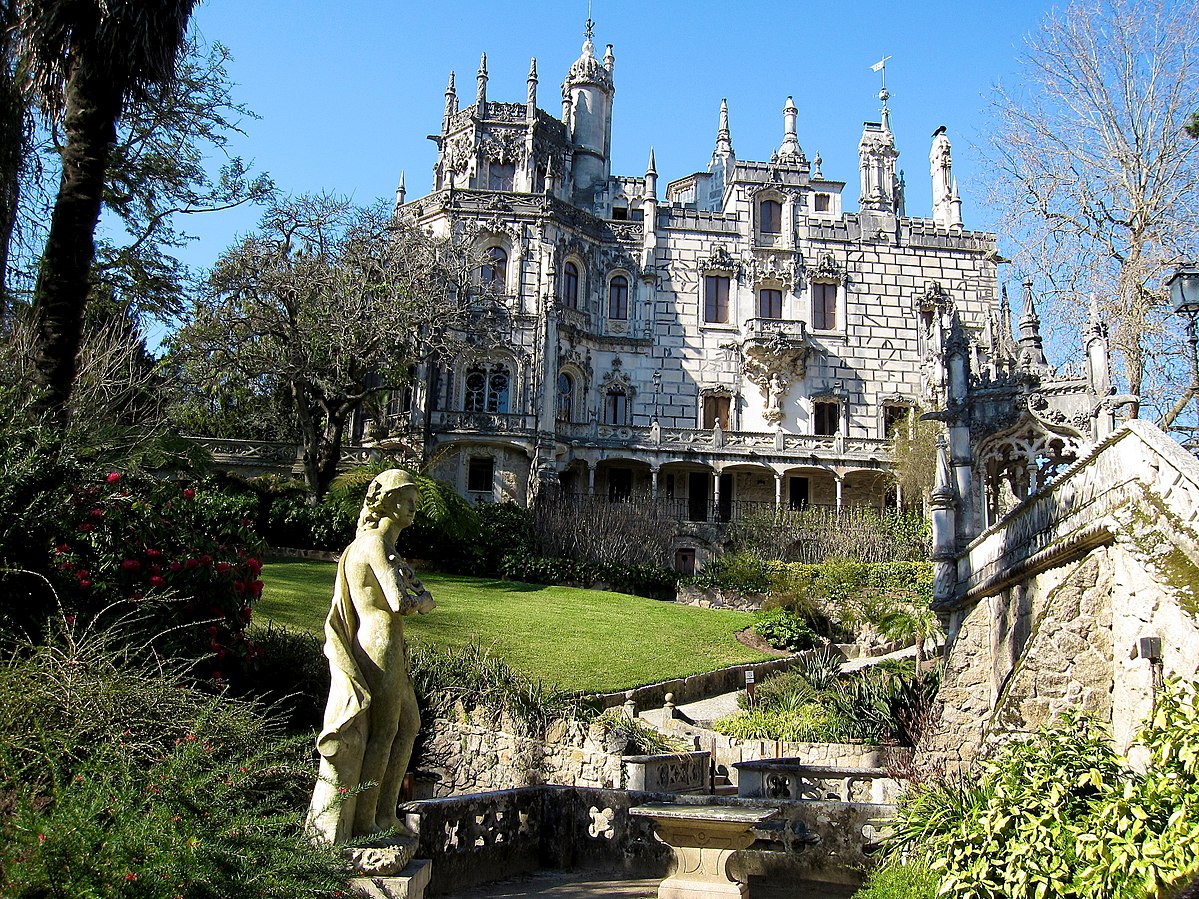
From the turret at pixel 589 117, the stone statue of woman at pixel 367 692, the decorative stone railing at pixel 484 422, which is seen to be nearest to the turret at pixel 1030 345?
the stone statue of woman at pixel 367 692

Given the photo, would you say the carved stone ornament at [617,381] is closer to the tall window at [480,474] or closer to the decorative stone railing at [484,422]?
the decorative stone railing at [484,422]

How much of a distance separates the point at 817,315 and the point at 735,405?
532 centimetres

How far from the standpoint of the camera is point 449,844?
9.12 meters

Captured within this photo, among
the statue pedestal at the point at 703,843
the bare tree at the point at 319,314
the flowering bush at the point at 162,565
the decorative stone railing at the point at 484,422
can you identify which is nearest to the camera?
the statue pedestal at the point at 703,843

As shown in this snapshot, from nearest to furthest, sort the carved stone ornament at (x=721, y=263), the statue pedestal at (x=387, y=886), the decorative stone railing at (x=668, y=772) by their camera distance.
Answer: the statue pedestal at (x=387, y=886)
the decorative stone railing at (x=668, y=772)
the carved stone ornament at (x=721, y=263)

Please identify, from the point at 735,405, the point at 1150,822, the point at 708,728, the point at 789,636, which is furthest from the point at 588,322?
the point at 1150,822

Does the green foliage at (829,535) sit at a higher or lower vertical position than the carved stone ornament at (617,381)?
lower

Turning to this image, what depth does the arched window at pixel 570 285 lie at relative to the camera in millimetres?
39875

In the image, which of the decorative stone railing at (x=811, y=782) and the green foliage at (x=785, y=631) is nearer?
the decorative stone railing at (x=811, y=782)

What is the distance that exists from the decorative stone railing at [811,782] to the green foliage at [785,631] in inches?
461

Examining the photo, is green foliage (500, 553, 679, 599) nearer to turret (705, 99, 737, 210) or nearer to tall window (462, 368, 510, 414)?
tall window (462, 368, 510, 414)

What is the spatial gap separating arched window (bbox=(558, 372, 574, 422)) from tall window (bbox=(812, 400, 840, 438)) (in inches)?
389

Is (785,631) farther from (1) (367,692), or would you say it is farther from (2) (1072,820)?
(1) (367,692)

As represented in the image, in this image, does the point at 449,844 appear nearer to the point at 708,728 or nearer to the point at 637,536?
the point at 708,728
